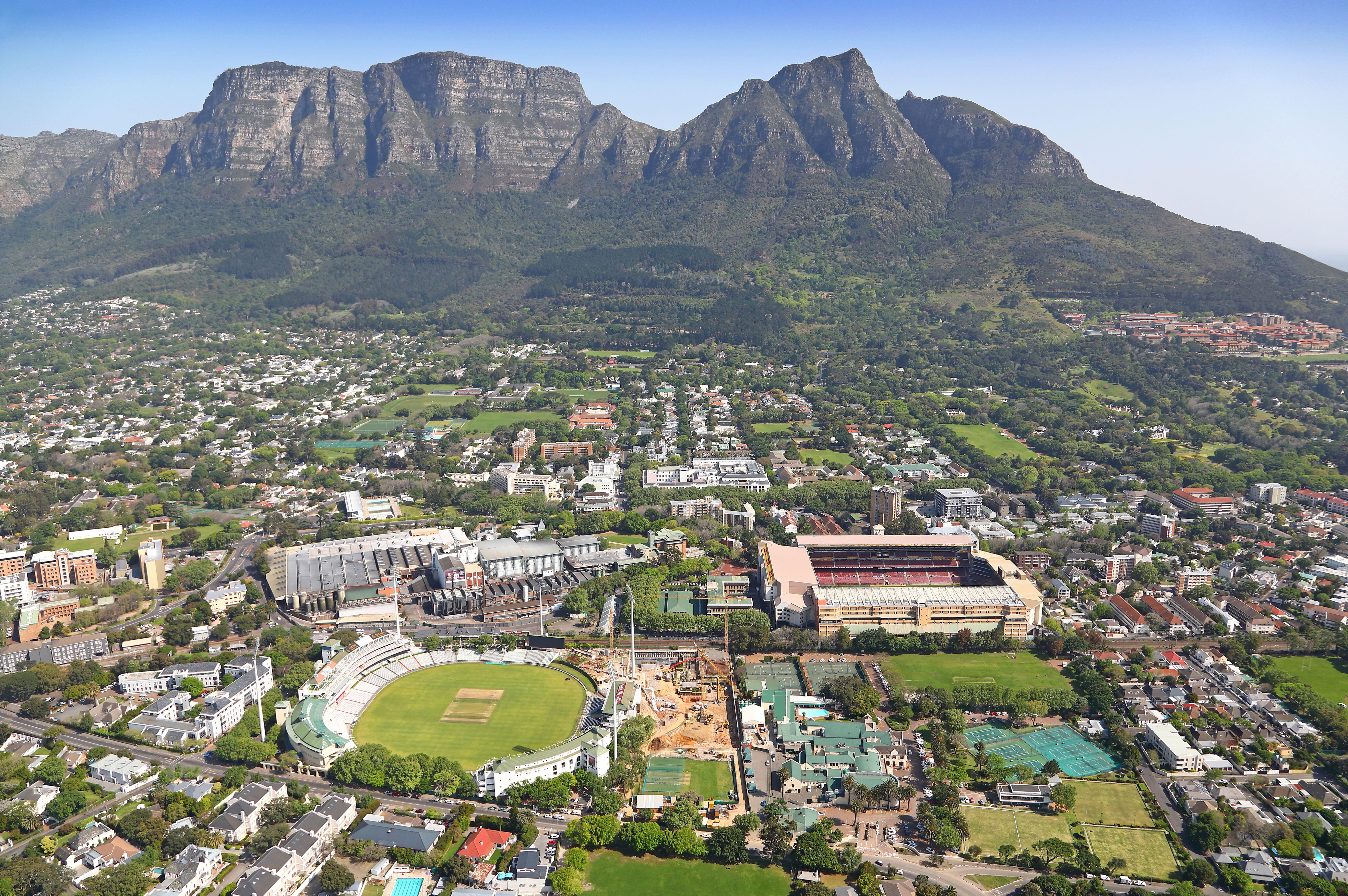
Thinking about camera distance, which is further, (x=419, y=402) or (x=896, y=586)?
(x=419, y=402)

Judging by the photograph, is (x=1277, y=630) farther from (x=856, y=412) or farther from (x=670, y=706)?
(x=856, y=412)

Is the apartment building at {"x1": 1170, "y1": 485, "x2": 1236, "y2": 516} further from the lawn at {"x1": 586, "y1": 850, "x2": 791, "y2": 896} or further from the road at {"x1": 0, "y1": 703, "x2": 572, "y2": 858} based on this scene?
the road at {"x1": 0, "y1": 703, "x2": 572, "y2": 858}

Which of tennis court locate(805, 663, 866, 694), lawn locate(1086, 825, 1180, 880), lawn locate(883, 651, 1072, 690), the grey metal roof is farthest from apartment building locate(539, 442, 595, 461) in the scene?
lawn locate(1086, 825, 1180, 880)

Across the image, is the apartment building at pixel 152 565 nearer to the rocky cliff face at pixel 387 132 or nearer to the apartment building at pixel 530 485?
the apartment building at pixel 530 485

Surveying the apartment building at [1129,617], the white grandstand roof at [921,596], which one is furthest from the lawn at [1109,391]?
the white grandstand roof at [921,596]

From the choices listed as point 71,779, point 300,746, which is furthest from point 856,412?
point 71,779

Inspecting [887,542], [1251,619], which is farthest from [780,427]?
[1251,619]

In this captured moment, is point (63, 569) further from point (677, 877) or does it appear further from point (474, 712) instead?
point (677, 877)
